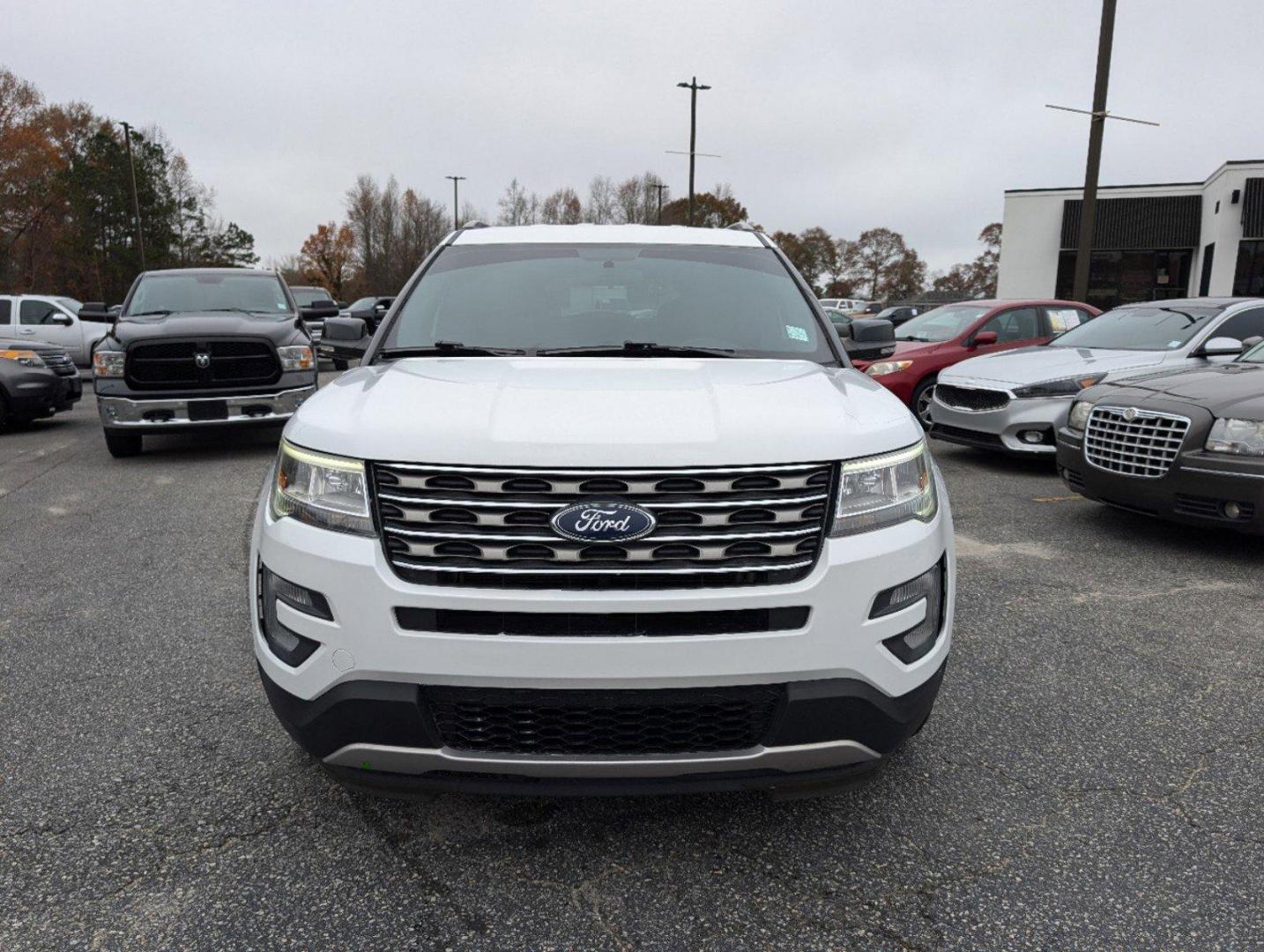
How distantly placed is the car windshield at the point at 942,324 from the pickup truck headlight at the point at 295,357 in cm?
695

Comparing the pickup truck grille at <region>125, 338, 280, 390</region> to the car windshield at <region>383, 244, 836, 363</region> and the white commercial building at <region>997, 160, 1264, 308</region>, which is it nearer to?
the car windshield at <region>383, 244, 836, 363</region>

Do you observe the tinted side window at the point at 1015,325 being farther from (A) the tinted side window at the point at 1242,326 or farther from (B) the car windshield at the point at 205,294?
(B) the car windshield at the point at 205,294

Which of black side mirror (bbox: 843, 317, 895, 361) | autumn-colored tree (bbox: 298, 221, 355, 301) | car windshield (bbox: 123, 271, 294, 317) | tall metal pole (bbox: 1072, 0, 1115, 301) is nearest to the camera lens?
black side mirror (bbox: 843, 317, 895, 361)

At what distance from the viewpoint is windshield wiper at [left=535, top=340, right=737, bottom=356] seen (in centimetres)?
327

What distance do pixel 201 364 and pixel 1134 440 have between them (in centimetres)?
798

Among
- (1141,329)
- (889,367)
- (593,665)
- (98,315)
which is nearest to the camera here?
(593,665)

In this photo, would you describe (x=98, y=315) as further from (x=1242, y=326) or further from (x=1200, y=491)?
(x=1242, y=326)

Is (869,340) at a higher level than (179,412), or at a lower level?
higher

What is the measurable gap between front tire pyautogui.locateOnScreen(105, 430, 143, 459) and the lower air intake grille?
8283 mm

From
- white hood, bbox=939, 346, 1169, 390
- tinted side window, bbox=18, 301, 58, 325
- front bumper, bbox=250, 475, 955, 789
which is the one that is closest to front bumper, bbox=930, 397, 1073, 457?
white hood, bbox=939, 346, 1169, 390

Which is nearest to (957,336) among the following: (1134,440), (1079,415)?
(1079,415)

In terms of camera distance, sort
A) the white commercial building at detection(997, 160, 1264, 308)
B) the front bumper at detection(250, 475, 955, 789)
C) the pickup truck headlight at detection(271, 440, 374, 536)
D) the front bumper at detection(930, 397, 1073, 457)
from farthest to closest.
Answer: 1. the white commercial building at detection(997, 160, 1264, 308)
2. the front bumper at detection(930, 397, 1073, 457)
3. the pickup truck headlight at detection(271, 440, 374, 536)
4. the front bumper at detection(250, 475, 955, 789)

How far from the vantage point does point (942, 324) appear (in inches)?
448

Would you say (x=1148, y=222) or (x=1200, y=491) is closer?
(x=1200, y=491)
